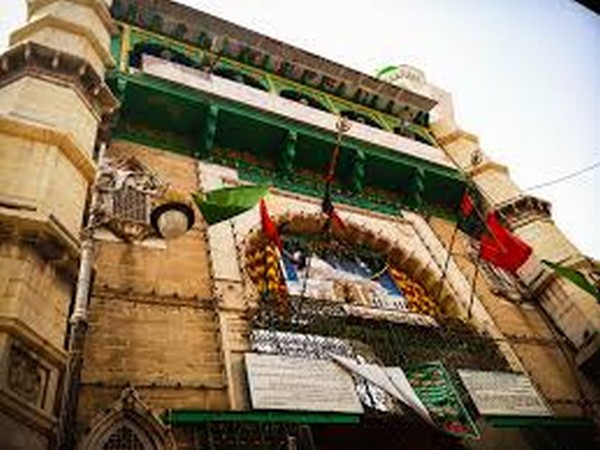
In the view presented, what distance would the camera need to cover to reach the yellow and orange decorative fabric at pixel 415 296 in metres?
10.4

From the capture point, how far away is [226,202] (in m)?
7.67

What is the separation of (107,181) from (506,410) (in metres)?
6.70

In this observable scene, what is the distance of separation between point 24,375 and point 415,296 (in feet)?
23.3

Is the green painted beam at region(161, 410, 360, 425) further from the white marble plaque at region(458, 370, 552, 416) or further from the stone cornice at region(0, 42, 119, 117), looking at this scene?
the stone cornice at region(0, 42, 119, 117)

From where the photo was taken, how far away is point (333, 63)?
595 inches

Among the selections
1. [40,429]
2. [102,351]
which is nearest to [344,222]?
[102,351]

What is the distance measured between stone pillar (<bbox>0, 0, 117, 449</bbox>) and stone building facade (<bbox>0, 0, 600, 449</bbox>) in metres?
0.03

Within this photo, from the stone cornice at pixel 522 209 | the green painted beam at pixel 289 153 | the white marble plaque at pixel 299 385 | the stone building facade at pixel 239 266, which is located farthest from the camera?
the stone cornice at pixel 522 209

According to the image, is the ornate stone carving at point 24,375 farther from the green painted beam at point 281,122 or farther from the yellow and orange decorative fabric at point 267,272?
the green painted beam at point 281,122

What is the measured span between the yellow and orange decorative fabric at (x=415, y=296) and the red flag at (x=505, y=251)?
1.28 meters

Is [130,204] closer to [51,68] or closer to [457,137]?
[51,68]

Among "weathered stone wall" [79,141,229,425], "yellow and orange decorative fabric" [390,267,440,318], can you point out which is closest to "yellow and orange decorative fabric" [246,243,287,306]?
"weathered stone wall" [79,141,229,425]

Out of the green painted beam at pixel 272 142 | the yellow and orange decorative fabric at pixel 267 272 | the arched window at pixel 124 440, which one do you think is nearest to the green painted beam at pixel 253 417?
the arched window at pixel 124 440

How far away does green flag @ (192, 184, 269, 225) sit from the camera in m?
7.54
